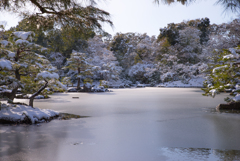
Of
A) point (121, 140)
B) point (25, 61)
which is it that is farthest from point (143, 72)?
point (121, 140)

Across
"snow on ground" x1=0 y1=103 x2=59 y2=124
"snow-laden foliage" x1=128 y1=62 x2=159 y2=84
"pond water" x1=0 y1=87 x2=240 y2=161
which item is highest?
"snow-laden foliage" x1=128 y1=62 x2=159 y2=84

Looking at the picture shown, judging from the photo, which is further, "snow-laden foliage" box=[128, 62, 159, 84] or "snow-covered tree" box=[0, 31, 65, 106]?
"snow-laden foliage" box=[128, 62, 159, 84]

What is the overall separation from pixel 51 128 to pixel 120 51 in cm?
2111

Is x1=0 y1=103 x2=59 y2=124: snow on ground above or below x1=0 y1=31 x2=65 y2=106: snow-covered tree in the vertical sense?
below

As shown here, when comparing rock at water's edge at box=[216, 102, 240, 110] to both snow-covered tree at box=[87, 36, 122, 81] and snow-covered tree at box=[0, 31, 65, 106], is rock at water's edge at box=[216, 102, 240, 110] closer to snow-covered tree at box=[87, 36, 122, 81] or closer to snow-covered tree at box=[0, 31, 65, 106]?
snow-covered tree at box=[0, 31, 65, 106]

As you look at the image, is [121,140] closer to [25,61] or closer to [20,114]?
[20,114]

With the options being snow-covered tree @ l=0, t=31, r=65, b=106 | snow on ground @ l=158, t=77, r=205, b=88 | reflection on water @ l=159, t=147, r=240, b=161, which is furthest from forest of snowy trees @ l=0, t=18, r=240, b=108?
reflection on water @ l=159, t=147, r=240, b=161

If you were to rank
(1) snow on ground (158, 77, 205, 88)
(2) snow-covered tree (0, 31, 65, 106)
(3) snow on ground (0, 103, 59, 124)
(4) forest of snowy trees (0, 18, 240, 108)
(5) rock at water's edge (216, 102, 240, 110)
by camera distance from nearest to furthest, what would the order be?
(3) snow on ground (0, 103, 59, 124) < (2) snow-covered tree (0, 31, 65, 106) < (4) forest of snowy trees (0, 18, 240, 108) < (5) rock at water's edge (216, 102, 240, 110) < (1) snow on ground (158, 77, 205, 88)

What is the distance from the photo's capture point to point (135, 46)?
22891 mm

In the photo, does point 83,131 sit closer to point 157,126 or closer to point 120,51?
point 157,126

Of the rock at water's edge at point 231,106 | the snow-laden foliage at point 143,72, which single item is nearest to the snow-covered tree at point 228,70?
the rock at water's edge at point 231,106

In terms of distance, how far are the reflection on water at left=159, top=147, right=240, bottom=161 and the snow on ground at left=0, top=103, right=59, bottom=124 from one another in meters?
2.27

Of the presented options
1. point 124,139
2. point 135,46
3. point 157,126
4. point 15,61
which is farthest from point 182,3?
point 135,46

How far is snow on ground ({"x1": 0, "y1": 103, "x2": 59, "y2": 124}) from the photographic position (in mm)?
3301
